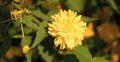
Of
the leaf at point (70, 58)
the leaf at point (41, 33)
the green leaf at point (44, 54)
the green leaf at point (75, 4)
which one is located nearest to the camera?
the leaf at point (41, 33)

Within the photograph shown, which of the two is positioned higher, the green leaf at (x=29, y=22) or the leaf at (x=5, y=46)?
the green leaf at (x=29, y=22)

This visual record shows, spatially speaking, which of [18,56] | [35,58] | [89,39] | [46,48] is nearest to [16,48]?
[18,56]

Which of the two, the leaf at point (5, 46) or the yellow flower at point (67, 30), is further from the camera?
the leaf at point (5, 46)

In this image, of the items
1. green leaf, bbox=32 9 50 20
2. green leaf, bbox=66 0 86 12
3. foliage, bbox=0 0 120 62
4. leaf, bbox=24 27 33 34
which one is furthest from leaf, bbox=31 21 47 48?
green leaf, bbox=66 0 86 12

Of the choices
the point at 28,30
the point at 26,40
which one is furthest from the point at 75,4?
the point at 26,40

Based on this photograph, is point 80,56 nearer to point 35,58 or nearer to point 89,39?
point 35,58

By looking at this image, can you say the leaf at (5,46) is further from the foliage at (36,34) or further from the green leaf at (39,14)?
the green leaf at (39,14)

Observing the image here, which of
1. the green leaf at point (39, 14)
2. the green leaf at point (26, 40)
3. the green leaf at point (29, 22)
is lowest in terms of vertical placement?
the green leaf at point (26, 40)

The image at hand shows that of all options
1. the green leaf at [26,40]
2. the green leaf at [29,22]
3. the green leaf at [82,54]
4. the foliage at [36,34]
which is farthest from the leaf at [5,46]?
the green leaf at [82,54]
